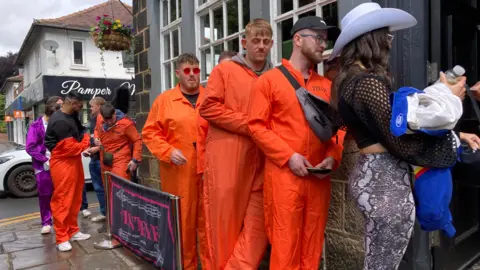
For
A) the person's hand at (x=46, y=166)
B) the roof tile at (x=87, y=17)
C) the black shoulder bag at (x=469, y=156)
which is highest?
the roof tile at (x=87, y=17)

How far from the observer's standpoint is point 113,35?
23.1 ft

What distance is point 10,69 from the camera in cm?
5878

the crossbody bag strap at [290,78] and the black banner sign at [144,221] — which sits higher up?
the crossbody bag strap at [290,78]

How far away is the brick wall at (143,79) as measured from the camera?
5.70 meters

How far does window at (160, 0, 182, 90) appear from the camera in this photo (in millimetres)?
5430

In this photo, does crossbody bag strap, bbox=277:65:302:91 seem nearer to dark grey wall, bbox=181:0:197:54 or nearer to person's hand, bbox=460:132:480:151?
person's hand, bbox=460:132:480:151

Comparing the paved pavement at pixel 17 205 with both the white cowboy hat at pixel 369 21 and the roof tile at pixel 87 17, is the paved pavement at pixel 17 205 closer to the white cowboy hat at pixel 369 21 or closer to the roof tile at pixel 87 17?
the white cowboy hat at pixel 369 21

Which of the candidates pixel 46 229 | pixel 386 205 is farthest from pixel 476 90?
pixel 46 229

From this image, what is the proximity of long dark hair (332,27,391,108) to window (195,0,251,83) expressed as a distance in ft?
7.94

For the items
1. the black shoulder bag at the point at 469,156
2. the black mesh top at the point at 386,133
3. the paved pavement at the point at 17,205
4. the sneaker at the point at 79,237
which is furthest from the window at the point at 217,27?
the paved pavement at the point at 17,205

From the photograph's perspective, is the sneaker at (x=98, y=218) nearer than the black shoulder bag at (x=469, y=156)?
No

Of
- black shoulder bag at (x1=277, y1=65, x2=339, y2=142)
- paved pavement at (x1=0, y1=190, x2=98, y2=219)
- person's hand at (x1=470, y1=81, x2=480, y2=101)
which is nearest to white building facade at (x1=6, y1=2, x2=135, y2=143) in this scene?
paved pavement at (x1=0, y1=190, x2=98, y2=219)

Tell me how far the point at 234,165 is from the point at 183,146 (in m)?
0.86

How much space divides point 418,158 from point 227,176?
4.18ft
